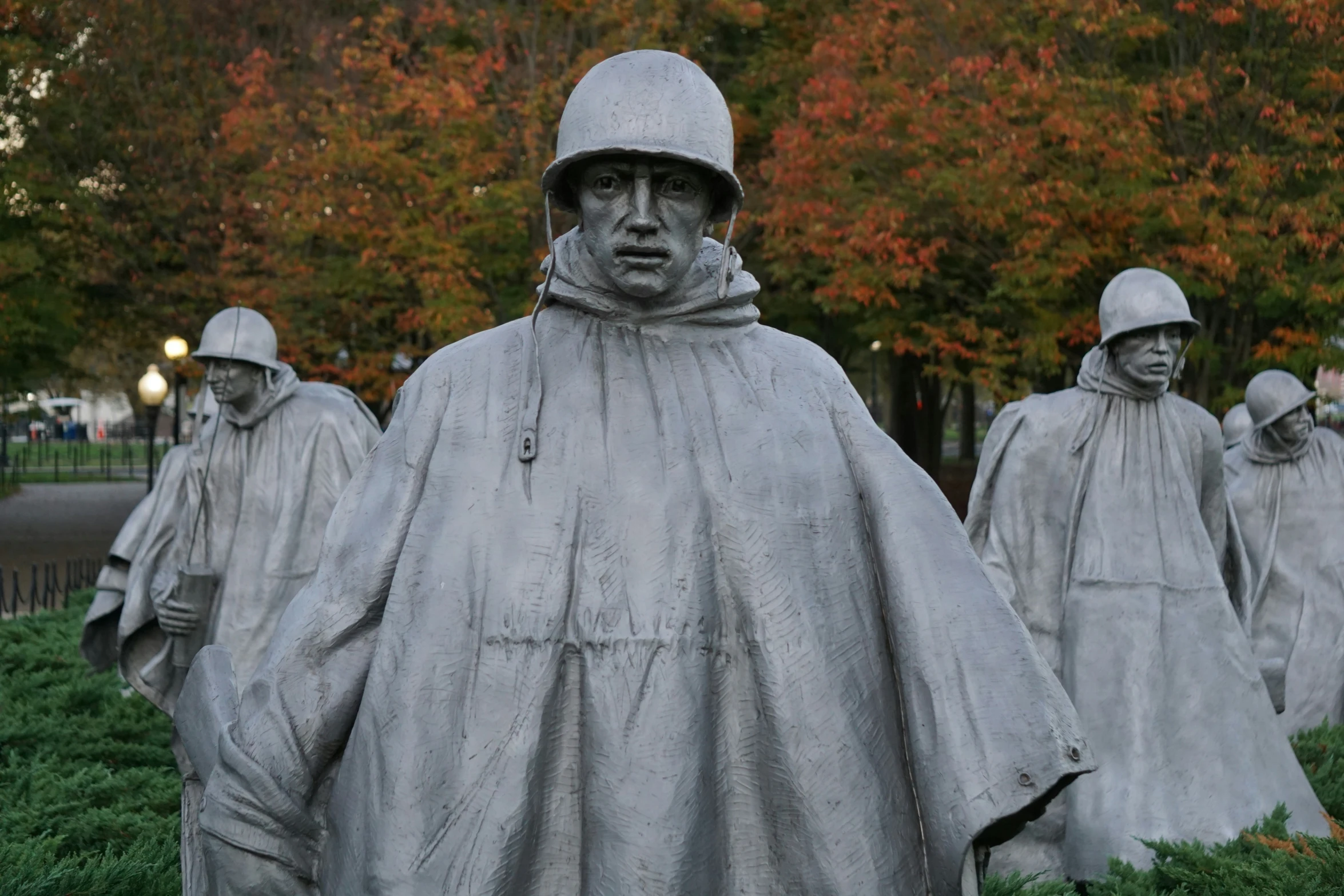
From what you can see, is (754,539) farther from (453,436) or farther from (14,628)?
(14,628)

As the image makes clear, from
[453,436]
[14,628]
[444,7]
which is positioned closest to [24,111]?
[444,7]

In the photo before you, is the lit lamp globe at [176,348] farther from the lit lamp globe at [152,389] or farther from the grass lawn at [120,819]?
the grass lawn at [120,819]

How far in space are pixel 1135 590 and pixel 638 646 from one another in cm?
700

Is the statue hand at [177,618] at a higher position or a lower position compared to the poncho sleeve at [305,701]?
lower

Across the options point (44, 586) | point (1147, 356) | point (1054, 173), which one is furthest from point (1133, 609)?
point (44, 586)

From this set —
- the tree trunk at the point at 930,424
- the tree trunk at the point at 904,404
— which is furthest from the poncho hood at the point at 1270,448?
the tree trunk at the point at 930,424

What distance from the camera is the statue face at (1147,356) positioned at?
34.7 ft

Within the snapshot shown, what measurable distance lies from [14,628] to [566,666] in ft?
45.9

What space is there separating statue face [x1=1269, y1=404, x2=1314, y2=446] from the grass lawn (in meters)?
2.76

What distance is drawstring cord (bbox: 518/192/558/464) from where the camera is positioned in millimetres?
3867

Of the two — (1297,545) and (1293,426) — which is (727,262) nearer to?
(1293,426)

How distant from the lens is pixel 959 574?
148 inches

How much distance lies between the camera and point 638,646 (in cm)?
374

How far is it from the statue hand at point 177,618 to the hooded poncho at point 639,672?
7.15 meters
